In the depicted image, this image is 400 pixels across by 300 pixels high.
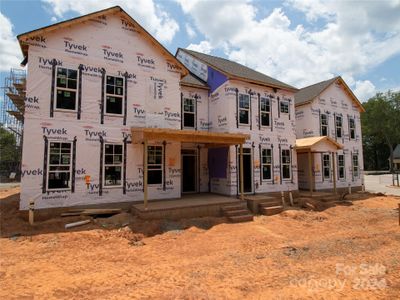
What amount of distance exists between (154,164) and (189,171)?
3459 millimetres

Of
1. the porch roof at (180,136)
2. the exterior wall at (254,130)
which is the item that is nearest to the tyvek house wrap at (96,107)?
the porch roof at (180,136)

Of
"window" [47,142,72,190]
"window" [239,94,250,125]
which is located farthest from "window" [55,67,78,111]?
"window" [239,94,250,125]

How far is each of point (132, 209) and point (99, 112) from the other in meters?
4.49

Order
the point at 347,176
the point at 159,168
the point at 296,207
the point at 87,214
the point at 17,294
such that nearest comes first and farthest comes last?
1. the point at 17,294
2. the point at 87,214
3. the point at 159,168
4. the point at 296,207
5. the point at 347,176

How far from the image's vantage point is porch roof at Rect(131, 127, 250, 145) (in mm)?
10352

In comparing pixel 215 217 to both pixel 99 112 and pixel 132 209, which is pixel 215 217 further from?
pixel 99 112

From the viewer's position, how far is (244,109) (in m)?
14.9

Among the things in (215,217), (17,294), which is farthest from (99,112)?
(17,294)

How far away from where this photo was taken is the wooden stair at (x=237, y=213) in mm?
11055

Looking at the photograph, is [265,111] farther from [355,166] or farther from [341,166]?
[355,166]

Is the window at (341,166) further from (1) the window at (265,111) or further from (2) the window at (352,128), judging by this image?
(1) the window at (265,111)

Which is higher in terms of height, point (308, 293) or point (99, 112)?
point (99, 112)

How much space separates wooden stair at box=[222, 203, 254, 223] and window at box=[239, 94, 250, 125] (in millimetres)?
5213

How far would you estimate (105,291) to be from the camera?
195 inches
